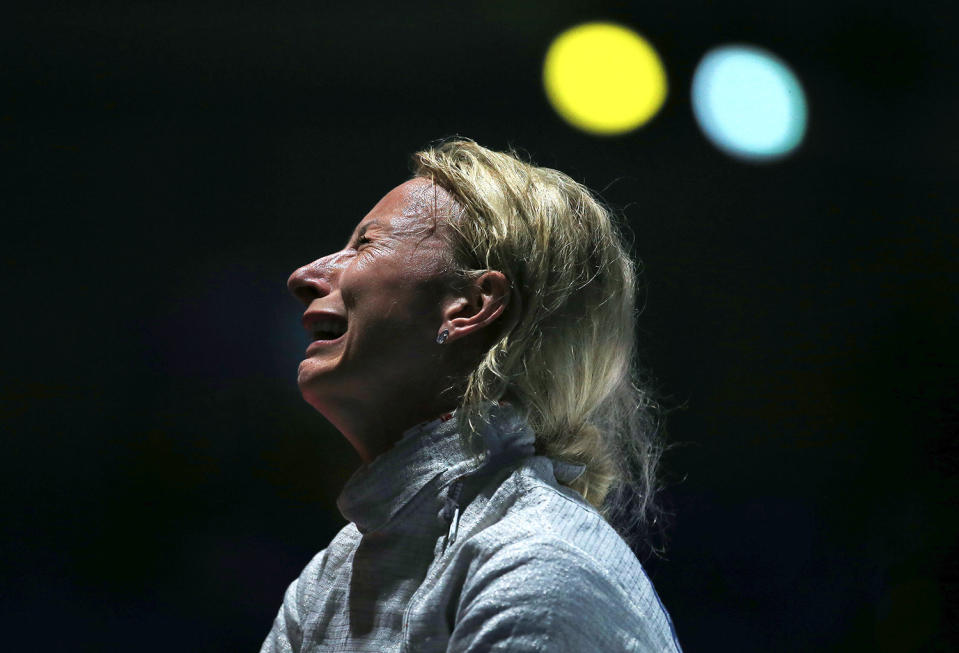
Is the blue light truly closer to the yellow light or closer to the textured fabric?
the yellow light

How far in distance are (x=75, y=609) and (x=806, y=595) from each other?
5.38ft

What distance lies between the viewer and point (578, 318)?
1.48m

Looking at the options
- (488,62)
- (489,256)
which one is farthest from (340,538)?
(488,62)

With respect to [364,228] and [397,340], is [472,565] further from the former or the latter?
[364,228]

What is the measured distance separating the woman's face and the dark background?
3.44 feet

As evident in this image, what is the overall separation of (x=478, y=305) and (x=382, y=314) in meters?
0.14

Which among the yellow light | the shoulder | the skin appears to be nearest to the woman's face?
the skin

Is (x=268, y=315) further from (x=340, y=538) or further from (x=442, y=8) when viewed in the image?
(x=340, y=538)

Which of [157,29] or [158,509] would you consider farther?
[157,29]

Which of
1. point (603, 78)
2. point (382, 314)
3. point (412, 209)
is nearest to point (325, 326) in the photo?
point (382, 314)

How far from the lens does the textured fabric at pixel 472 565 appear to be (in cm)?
109

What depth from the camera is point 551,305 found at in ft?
4.71

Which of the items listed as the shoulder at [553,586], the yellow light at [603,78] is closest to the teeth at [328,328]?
the shoulder at [553,586]

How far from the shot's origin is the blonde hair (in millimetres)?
1410
